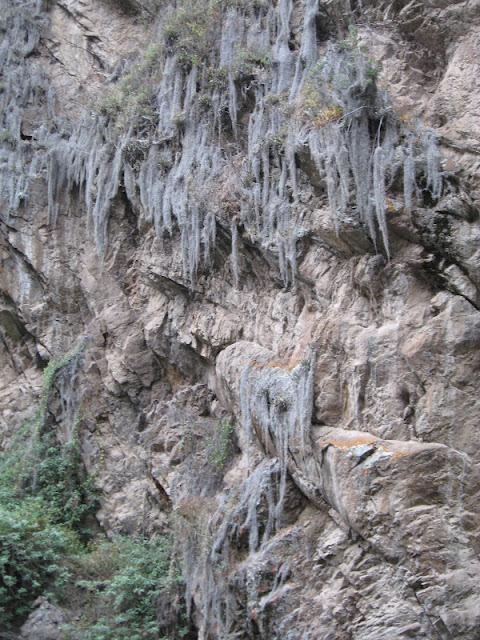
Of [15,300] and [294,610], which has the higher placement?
[15,300]

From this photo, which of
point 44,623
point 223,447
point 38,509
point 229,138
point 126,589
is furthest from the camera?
point 229,138

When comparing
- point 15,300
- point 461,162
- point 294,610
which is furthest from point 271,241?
point 15,300

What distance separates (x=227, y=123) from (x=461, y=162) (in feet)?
16.7

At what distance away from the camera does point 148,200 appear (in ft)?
43.3

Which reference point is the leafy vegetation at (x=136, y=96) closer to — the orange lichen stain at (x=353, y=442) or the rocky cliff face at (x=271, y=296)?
the rocky cliff face at (x=271, y=296)

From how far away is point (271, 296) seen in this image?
11039 mm

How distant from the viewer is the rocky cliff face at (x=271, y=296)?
7.99 meters

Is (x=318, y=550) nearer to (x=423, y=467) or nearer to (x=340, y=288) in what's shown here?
(x=423, y=467)

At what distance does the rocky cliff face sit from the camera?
7988 millimetres

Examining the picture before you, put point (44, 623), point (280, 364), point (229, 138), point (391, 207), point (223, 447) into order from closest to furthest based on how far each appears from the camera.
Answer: point (391, 207) → point (280, 364) → point (44, 623) → point (223, 447) → point (229, 138)

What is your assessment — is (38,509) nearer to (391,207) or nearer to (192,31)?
(391,207)

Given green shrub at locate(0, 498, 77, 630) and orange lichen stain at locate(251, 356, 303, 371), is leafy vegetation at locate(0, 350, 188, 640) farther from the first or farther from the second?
orange lichen stain at locate(251, 356, 303, 371)

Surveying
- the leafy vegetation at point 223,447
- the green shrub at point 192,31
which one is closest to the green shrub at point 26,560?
the leafy vegetation at point 223,447

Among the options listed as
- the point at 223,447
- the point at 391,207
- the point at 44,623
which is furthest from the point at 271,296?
the point at 44,623
